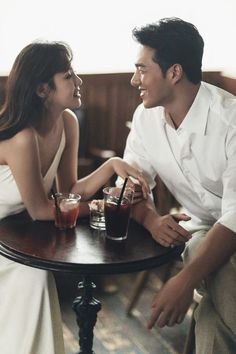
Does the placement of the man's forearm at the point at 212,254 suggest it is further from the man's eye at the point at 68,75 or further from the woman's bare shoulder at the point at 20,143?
the man's eye at the point at 68,75

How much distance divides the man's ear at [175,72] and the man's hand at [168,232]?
58 cm

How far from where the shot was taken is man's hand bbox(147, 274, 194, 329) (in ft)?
5.60

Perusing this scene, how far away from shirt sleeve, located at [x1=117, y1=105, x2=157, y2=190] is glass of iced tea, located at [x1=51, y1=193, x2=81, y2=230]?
0.49 m

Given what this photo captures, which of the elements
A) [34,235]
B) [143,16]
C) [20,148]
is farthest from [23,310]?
[143,16]

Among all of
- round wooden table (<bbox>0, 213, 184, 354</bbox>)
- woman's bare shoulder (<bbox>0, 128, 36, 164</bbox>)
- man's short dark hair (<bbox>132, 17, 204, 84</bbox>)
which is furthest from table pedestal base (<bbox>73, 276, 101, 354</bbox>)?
man's short dark hair (<bbox>132, 17, 204, 84</bbox>)

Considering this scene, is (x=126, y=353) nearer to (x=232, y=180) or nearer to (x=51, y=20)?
(x=232, y=180)

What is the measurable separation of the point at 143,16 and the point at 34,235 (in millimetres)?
2499

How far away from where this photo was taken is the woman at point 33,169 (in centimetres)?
195

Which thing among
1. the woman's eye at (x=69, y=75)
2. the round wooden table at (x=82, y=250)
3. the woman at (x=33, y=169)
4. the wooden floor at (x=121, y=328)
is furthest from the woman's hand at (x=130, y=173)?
the wooden floor at (x=121, y=328)

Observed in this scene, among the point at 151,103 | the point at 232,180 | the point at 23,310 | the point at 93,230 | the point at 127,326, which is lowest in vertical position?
the point at 127,326

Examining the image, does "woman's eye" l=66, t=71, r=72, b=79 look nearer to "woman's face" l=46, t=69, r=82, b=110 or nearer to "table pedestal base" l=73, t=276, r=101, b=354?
"woman's face" l=46, t=69, r=82, b=110

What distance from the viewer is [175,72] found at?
7.04 ft

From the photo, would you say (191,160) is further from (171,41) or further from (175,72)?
(171,41)

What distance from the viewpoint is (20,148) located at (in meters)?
1.95
